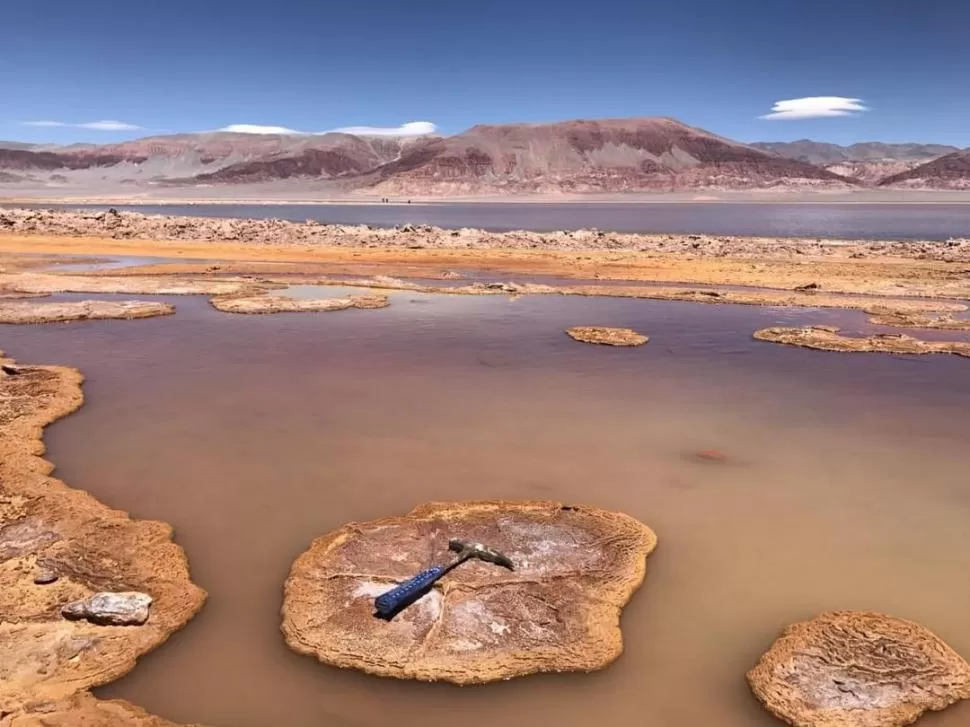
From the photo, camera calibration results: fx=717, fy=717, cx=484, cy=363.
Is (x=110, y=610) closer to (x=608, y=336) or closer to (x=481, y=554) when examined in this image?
(x=481, y=554)

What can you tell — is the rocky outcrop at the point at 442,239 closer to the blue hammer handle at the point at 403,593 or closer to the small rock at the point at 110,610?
the blue hammer handle at the point at 403,593

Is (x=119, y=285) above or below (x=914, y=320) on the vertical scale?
below

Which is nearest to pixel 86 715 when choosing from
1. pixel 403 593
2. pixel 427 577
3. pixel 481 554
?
pixel 403 593

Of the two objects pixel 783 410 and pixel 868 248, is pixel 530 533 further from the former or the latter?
pixel 868 248

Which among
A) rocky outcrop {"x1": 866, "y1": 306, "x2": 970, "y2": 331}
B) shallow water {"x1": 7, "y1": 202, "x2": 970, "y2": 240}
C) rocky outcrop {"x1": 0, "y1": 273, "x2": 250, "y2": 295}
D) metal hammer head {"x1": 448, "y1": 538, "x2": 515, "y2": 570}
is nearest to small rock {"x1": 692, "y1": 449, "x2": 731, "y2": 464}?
metal hammer head {"x1": 448, "y1": 538, "x2": 515, "y2": 570}

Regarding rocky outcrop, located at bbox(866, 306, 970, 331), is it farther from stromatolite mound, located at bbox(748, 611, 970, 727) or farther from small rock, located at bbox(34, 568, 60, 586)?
small rock, located at bbox(34, 568, 60, 586)

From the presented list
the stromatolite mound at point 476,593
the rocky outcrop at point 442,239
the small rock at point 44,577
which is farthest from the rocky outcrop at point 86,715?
the rocky outcrop at point 442,239

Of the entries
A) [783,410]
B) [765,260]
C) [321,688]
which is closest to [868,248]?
[765,260]
